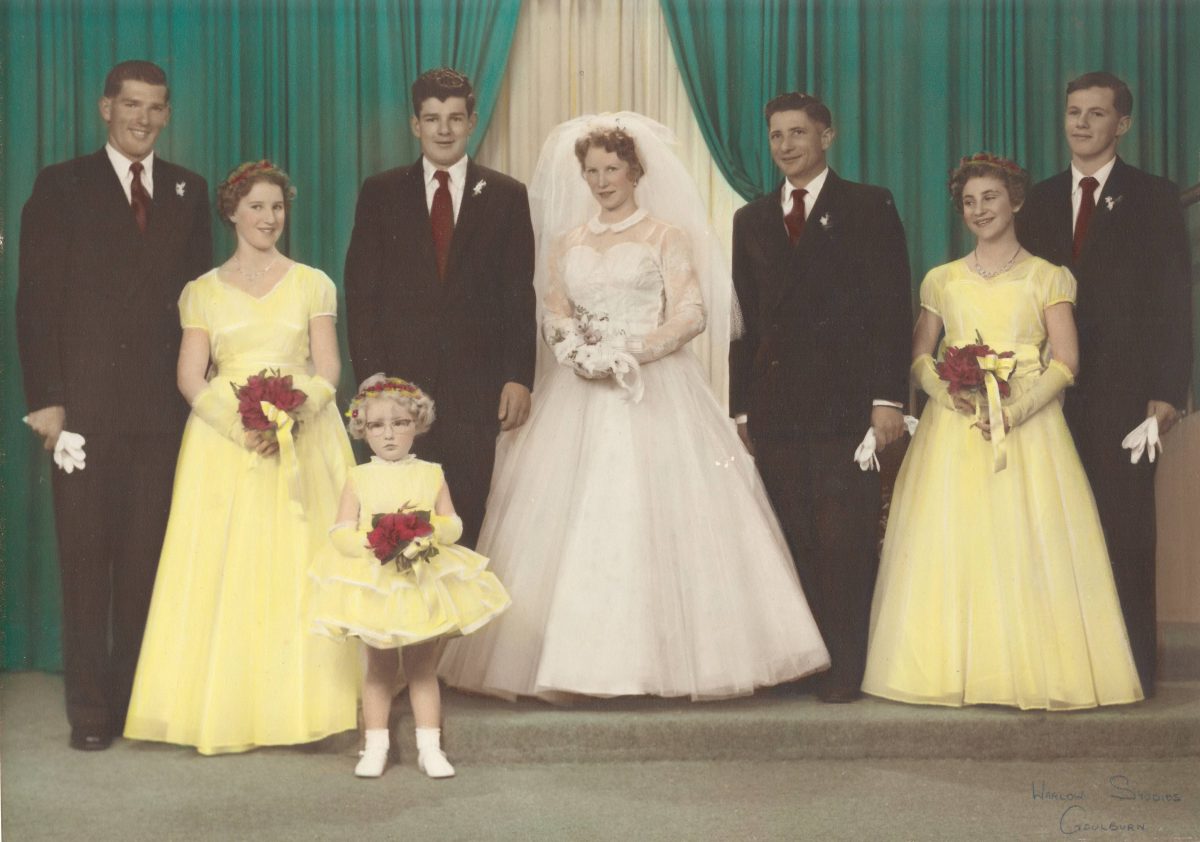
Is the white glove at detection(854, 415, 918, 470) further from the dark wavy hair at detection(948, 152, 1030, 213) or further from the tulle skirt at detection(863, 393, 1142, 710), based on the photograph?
the dark wavy hair at detection(948, 152, 1030, 213)

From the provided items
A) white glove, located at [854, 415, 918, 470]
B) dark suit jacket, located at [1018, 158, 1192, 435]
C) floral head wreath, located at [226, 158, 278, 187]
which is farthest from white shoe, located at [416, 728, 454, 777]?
dark suit jacket, located at [1018, 158, 1192, 435]

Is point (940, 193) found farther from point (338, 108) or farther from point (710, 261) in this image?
point (338, 108)

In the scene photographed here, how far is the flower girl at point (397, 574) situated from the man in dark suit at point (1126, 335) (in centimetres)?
202

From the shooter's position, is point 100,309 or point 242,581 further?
point 100,309

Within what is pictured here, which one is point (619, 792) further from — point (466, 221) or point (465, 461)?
point (466, 221)

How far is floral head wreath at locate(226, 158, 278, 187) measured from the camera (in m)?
4.42

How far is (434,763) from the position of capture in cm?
415

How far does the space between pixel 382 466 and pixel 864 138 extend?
76.1 inches

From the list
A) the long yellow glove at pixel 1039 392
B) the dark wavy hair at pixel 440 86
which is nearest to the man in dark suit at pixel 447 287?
the dark wavy hair at pixel 440 86

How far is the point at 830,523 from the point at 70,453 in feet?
8.07

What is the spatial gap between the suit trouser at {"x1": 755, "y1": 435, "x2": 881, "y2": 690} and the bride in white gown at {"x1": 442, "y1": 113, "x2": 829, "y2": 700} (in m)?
0.08

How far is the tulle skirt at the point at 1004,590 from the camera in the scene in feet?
14.4

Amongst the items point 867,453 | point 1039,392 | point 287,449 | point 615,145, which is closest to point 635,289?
point 615,145

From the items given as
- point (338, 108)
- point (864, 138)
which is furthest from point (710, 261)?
point (338, 108)
